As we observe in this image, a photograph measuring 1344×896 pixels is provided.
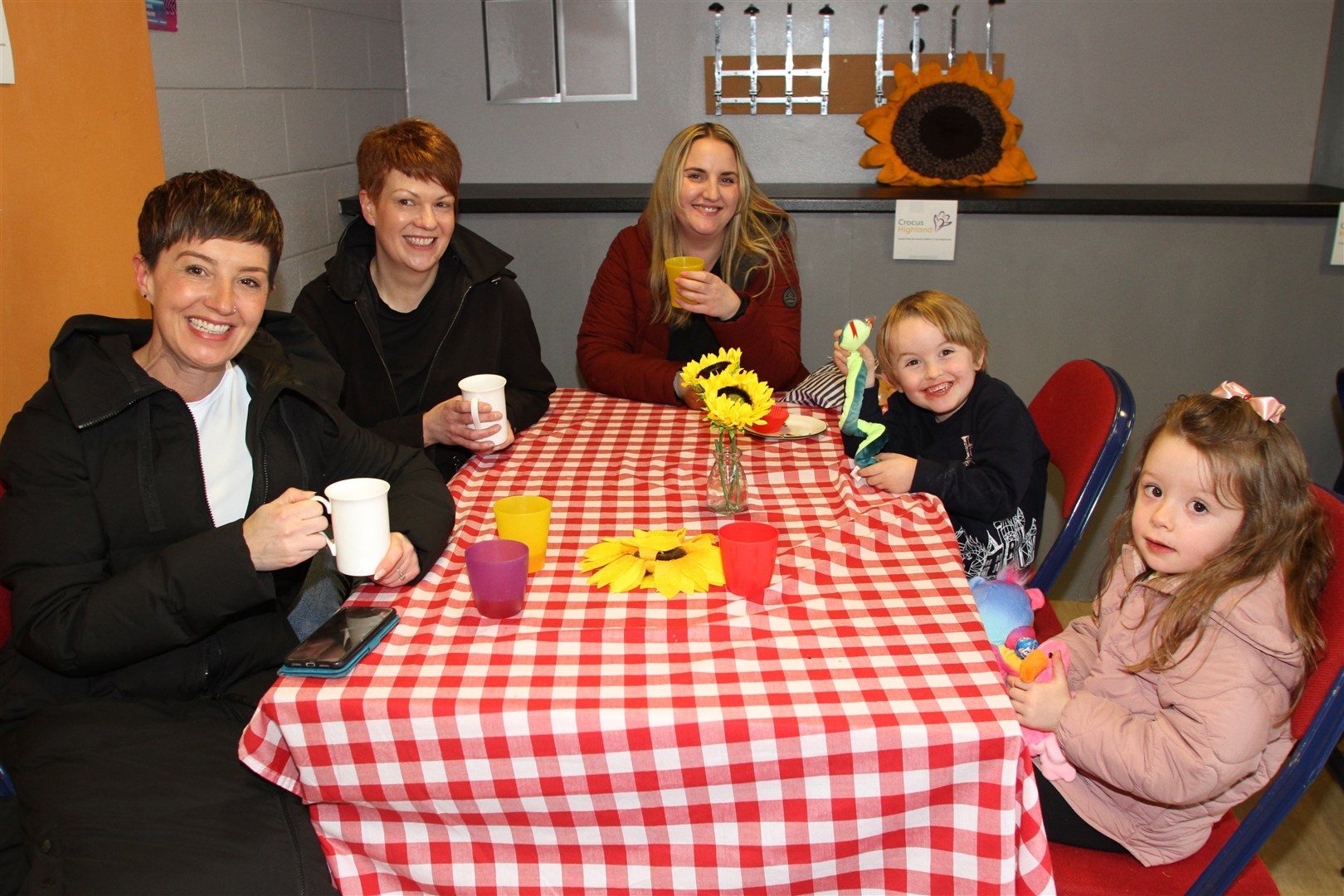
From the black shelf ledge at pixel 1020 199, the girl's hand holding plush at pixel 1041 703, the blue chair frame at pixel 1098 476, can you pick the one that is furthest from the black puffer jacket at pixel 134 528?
the black shelf ledge at pixel 1020 199

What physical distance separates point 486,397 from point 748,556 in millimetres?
739

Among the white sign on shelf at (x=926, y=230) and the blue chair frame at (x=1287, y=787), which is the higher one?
the white sign on shelf at (x=926, y=230)

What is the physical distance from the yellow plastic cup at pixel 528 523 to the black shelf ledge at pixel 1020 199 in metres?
1.90

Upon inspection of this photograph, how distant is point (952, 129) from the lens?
3.37m

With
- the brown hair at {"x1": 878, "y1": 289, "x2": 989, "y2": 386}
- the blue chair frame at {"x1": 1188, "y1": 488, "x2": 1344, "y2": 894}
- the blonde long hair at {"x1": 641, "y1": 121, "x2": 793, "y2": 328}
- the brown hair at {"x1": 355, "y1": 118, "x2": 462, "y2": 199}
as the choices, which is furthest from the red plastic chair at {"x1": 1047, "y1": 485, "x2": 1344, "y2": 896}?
the brown hair at {"x1": 355, "y1": 118, "x2": 462, "y2": 199}

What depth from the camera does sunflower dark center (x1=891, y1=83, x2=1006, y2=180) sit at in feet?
11.0

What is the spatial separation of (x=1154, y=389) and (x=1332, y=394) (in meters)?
0.54

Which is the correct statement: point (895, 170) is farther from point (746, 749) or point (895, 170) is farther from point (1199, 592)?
point (746, 749)

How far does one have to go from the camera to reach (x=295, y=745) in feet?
3.91

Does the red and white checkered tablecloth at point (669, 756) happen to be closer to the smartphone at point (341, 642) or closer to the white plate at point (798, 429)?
the smartphone at point (341, 642)

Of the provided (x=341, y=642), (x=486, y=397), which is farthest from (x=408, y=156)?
(x=341, y=642)

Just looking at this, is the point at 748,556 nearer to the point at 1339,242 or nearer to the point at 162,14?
the point at 162,14

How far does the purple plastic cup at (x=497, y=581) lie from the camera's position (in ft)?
4.40

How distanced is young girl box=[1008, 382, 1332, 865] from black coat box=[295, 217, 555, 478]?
1.29m
